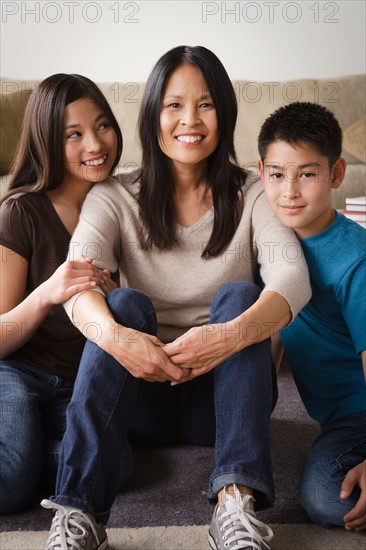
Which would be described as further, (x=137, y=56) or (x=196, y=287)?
(x=137, y=56)

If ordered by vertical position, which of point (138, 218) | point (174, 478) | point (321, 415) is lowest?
point (174, 478)

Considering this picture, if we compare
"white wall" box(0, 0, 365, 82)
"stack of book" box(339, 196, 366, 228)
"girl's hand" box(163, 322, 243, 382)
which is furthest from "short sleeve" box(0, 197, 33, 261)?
"white wall" box(0, 0, 365, 82)

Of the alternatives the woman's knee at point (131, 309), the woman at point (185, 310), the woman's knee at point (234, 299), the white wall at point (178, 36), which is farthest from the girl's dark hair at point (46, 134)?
the white wall at point (178, 36)

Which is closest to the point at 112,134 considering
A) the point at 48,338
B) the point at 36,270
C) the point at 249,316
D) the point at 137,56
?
the point at 36,270

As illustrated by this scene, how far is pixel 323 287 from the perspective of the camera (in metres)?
1.32

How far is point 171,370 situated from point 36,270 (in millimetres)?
389

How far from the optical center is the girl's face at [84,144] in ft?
4.79

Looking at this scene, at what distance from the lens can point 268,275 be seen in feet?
4.40

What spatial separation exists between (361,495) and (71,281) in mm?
592

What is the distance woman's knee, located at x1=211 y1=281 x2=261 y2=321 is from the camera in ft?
4.04

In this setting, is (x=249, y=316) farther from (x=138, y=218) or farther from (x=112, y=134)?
(x=112, y=134)

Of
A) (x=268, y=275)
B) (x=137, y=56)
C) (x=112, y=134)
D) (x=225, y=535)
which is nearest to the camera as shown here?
(x=225, y=535)

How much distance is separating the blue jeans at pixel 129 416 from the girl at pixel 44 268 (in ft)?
0.47

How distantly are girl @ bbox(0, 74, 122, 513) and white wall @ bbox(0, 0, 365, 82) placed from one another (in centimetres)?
193
